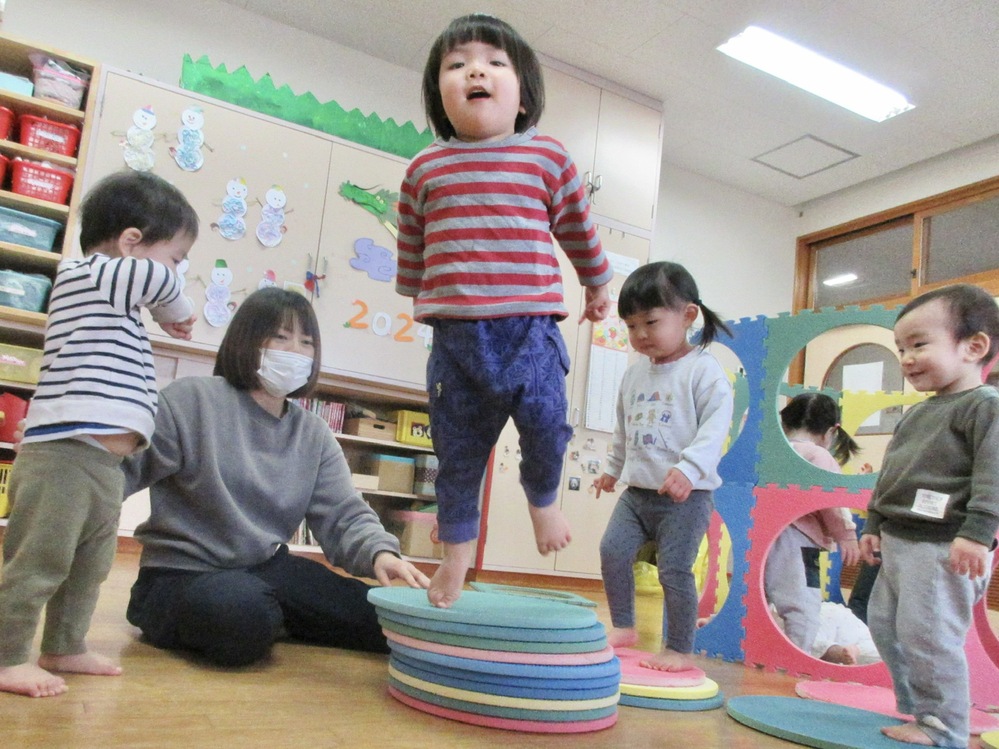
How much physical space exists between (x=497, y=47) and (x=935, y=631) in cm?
121

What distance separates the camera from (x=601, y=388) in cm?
408

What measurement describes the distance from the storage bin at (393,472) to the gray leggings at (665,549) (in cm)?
207

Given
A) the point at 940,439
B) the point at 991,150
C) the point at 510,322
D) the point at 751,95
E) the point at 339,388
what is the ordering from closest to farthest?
the point at 510,322
the point at 940,439
the point at 339,388
the point at 751,95
the point at 991,150

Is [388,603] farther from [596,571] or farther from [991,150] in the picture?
[991,150]

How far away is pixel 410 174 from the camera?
1.28 m

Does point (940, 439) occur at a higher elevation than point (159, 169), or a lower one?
lower

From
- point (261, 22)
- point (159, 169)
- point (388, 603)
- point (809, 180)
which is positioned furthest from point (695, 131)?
point (388, 603)

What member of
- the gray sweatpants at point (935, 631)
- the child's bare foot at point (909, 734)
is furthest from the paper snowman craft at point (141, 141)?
the child's bare foot at point (909, 734)

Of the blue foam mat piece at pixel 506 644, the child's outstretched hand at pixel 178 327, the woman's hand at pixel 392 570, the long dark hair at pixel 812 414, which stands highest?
the long dark hair at pixel 812 414

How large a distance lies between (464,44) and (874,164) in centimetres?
468

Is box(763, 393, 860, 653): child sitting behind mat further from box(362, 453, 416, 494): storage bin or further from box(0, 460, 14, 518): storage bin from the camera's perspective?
box(0, 460, 14, 518): storage bin

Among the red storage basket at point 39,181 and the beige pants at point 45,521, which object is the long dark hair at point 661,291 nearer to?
the beige pants at point 45,521

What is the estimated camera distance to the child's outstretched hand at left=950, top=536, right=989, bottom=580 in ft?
4.13

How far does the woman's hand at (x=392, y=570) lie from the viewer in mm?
1493
